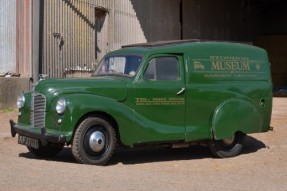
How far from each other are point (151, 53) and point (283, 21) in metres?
32.3

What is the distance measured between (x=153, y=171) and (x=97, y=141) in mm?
1046

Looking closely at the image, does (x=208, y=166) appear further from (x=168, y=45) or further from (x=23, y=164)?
(x=23, y=164)

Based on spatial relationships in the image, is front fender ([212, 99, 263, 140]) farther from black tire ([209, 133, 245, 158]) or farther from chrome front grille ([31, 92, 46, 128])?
chrome front grille ([31, 92, 46, 128])

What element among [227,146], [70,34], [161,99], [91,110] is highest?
[70,34]

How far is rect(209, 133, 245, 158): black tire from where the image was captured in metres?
11.0

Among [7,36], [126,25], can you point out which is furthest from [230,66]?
[126,25]

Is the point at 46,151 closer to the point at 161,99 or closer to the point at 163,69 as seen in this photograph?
the point at 161,99

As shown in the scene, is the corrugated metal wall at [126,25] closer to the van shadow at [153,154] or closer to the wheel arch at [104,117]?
the van shadow at [153,154]

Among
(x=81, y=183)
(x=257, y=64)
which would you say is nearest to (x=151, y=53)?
(x=257, y=64)

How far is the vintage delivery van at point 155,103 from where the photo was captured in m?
9.37

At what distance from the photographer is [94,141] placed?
9430 millimetres

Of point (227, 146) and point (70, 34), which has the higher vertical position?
point (70, 34)

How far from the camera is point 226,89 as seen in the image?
11.0 m

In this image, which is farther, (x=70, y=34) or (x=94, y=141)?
(x=70, y=34)
